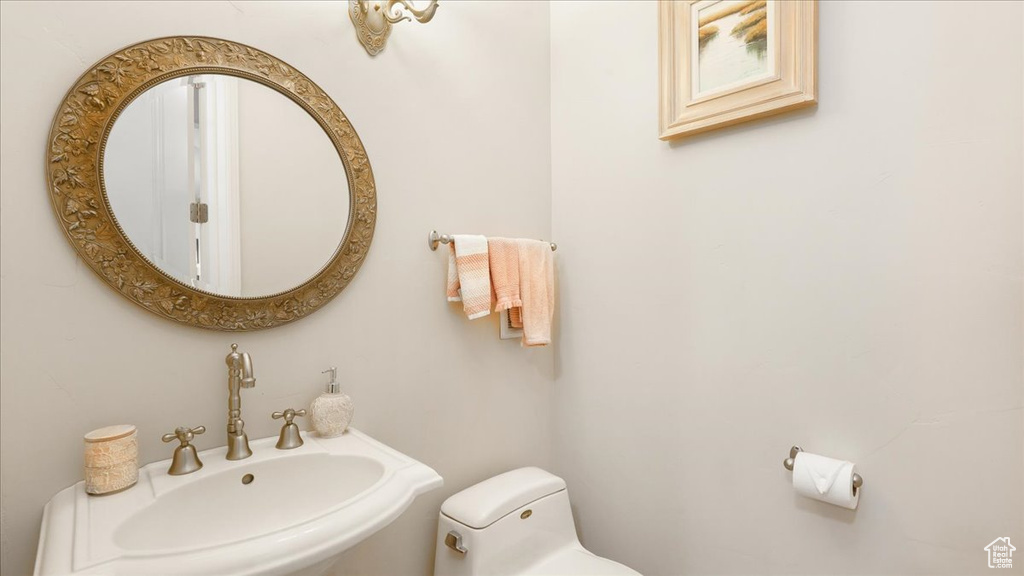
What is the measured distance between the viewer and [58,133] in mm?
839

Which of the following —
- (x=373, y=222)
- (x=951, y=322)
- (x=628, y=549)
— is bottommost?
(x=628, y=549)

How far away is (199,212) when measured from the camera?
3.24ft

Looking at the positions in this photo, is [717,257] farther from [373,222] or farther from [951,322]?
[373,222]

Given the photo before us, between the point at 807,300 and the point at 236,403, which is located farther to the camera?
the point at 807,300

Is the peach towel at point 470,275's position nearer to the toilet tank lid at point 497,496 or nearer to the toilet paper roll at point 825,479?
the toilet tank lid at point 497,496

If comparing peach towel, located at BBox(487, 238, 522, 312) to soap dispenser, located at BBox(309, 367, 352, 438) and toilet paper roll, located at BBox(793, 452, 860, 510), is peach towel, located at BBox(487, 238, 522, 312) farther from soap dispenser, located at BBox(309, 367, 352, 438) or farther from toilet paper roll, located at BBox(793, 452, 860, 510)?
toilet paper roll, located at BBox(793, 452, 860, 510)

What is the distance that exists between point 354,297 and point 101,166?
561 mm

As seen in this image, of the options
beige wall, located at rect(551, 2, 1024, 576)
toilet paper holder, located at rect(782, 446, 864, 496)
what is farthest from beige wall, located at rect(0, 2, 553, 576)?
toilet paper holder, located at rect(782, 446, 864, 496)

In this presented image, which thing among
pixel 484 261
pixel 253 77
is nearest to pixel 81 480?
pixel 253 77

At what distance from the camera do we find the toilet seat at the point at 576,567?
131 cm

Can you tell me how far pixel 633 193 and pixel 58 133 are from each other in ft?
4.52

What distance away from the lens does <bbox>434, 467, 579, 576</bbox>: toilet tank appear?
125 centimetres

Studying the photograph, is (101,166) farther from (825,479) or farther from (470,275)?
(825,479)

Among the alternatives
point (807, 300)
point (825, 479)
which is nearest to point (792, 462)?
point (825, 479)
